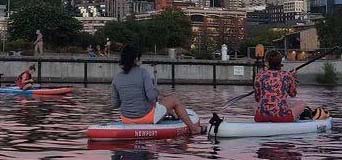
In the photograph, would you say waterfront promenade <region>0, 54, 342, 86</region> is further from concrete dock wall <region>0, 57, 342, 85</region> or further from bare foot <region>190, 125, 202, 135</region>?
bare foot <region>190, 125, 202, 135</region>

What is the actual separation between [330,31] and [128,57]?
94.9m

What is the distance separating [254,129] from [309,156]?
2.66 metres

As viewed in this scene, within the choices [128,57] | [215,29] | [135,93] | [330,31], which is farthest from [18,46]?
[128,57]

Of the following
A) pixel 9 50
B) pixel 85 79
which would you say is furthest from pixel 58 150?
pixel 9 50

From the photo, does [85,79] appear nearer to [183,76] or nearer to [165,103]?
[183,76]

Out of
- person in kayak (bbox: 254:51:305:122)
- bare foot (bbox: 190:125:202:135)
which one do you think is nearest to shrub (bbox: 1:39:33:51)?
bare foot (bbox: 190:125:202:135)

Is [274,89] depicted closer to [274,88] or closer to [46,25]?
[274,88]

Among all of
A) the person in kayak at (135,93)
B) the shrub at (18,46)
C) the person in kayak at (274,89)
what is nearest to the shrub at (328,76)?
the shrub at (18,46)

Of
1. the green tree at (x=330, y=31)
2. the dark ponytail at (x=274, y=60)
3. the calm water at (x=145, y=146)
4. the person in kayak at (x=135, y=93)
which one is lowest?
the calm water at (x=145, y=146)

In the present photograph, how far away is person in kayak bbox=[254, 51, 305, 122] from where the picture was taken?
1480 centimetres

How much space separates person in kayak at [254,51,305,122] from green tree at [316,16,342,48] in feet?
289

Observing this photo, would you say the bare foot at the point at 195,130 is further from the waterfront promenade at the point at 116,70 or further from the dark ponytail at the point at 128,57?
the waterfront promenade at the point at 116,70

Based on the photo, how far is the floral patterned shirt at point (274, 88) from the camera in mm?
14797

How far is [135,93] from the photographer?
566 inches
